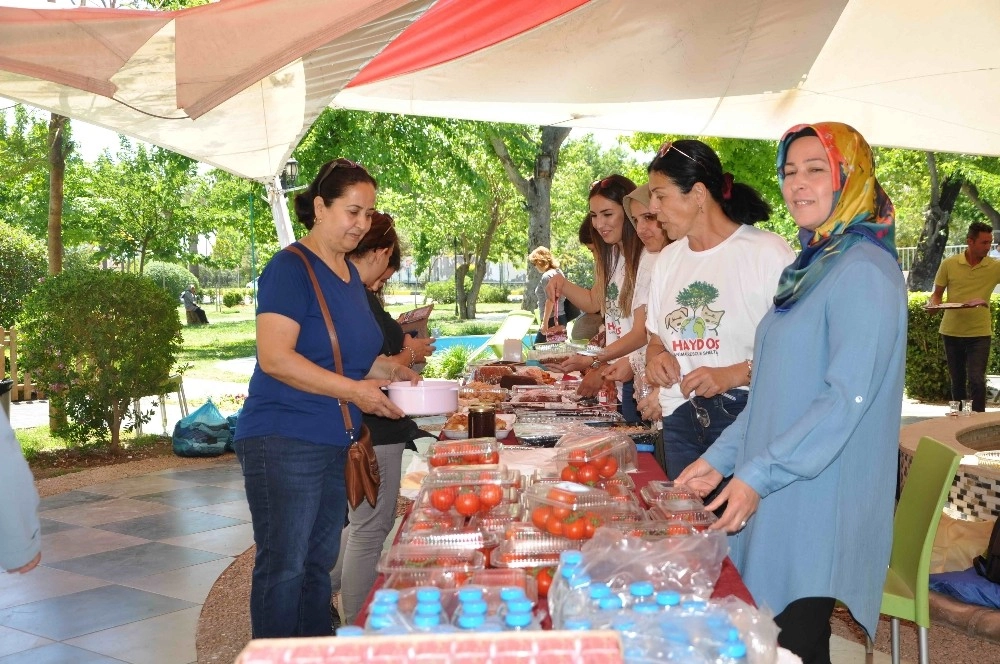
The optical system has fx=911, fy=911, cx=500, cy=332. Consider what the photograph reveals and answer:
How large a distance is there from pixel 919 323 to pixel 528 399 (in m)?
8.80

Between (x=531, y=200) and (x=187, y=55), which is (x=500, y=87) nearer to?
(x=187, y=55)

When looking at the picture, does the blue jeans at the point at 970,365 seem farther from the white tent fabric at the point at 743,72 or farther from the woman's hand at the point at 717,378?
the woman's hand at the point at 717,378

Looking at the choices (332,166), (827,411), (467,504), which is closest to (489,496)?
(467,504)

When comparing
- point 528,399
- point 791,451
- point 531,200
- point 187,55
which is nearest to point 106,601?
point 528,399

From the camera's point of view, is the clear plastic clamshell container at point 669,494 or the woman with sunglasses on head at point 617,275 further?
the woman with sunglasses on head at point 617,275

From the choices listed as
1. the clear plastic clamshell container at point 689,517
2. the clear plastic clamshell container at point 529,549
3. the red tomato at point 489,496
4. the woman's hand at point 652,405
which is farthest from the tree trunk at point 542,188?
the clear plastic clamshell container at point 529,549

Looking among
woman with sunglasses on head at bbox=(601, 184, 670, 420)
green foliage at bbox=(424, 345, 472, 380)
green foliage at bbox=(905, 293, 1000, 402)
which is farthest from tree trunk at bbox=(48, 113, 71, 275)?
green foliage at bbox=(905, 293, 1000, 402)

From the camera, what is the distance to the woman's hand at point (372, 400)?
2.92 meters

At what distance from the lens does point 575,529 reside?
6.64 feet

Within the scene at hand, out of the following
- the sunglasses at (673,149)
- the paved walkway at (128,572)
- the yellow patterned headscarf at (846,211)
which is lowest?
the paved walkway at (128,572)

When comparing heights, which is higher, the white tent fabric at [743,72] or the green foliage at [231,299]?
the white tent fabric at [743,72]

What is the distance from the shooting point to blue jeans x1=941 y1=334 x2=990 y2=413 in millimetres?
9516

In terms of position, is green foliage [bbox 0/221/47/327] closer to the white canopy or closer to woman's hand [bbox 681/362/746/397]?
the white canopy

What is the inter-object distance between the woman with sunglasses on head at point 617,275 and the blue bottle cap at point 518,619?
3032mm
